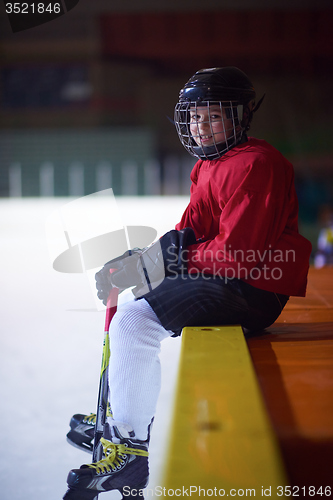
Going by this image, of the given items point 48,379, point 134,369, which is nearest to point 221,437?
point 134,369

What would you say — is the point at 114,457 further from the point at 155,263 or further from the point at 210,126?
the point at 210,126

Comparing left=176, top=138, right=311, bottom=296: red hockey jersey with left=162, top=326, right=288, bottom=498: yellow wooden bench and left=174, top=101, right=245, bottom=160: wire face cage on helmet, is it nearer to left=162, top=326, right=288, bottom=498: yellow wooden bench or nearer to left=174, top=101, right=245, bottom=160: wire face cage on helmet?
left=174, top=101, right=245, bottom=160: wire face cage on helmet

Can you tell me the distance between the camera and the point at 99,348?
7.15 ft

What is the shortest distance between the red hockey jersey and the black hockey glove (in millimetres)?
25

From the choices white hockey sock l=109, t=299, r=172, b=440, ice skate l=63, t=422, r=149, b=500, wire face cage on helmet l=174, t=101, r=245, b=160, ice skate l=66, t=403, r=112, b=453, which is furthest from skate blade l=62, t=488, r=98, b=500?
wire face cage on helmet l=174, t=101, r=245, b=160

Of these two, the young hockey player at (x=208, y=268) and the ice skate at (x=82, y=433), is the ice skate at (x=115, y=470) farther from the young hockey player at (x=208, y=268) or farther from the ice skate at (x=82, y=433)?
the ice skate at (x=82, y=433)

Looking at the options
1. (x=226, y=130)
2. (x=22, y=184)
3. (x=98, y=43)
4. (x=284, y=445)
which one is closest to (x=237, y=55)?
(x=98, y=43)

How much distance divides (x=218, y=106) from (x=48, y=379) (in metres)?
1.19

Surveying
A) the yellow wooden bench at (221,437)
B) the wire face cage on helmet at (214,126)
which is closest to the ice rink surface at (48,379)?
the yellow wooden bench at (221,437)

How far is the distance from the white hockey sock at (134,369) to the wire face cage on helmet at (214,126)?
0.36 m

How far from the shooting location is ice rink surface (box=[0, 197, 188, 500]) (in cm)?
123

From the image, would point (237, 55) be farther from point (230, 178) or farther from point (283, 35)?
point (230, 178)

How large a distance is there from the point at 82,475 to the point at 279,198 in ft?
2.02

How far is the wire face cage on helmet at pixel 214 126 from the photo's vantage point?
1.04 m
